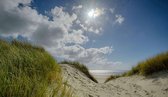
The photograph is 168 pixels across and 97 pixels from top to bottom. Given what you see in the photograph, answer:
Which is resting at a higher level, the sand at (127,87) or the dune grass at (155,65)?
the dune grass at (155,65)

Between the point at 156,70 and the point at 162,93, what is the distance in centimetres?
217

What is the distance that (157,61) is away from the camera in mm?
7688

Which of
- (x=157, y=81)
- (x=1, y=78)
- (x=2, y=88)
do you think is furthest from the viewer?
(x=157, y=81)

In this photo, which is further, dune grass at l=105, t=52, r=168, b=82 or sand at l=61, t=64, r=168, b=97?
dune grass at l=105, t=52, r=168, b=82

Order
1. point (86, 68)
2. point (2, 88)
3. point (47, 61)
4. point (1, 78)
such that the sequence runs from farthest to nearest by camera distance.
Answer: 1. point (86, 68)
2. point (47, 61)
3. point (1, 78)
4. point (2, 88)

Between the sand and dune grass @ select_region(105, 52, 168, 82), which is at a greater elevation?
dune grass @ select_region(105, 52, 168, 82)

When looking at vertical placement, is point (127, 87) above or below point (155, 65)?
below

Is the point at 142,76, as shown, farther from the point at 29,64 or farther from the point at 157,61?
the point at 29,64

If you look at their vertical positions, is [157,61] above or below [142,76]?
above

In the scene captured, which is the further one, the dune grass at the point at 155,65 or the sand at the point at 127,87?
the dune grass at the point at 155,65

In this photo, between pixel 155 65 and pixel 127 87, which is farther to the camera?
pixel 155 65

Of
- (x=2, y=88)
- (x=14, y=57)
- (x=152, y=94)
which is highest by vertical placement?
(x=14, y=57)

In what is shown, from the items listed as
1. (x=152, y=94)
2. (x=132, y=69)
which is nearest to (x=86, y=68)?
(x=132, y=69)

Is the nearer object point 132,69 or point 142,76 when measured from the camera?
point 142,76
